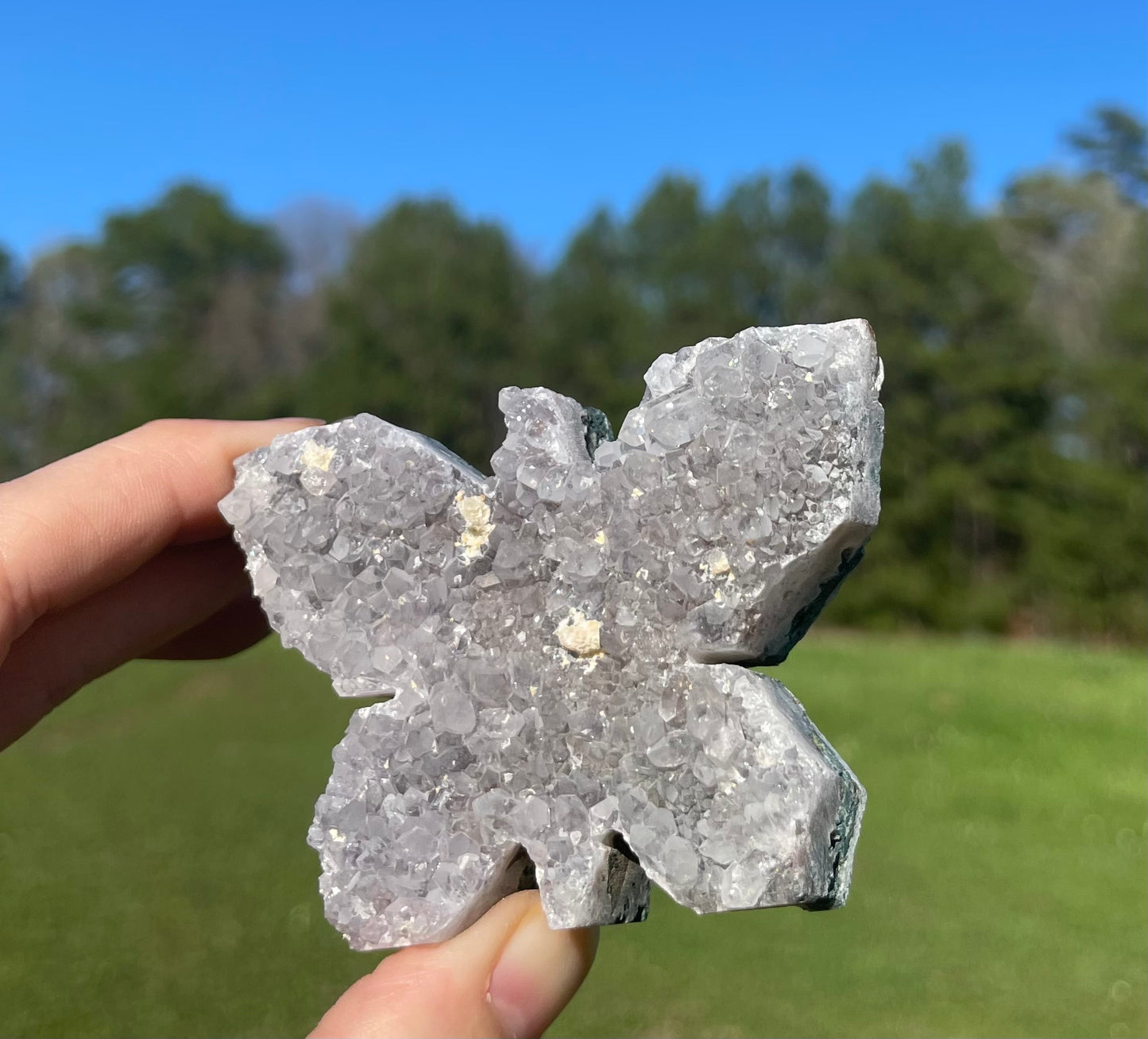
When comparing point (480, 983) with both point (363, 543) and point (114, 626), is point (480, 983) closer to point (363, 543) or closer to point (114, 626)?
point (363, 543)

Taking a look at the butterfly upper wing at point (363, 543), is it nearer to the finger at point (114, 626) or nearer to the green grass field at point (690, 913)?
the finger at point (114, 626)

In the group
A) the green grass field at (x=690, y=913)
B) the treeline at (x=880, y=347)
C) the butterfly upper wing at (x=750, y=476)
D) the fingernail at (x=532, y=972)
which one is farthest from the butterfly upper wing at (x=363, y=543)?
the treeline at (x=880, y=347)

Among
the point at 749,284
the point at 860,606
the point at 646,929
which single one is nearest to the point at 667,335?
the point at 749,284

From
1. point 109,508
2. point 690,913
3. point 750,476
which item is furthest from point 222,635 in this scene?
point 690,913

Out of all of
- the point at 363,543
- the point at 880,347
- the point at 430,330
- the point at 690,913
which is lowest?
the point at 690,913

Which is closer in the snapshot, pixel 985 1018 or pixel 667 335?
pixel 985 1018

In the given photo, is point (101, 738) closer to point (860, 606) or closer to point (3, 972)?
point (3, 972)

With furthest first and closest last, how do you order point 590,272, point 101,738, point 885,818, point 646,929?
point 590,272
point 101,738
point 885,818
point 646,929

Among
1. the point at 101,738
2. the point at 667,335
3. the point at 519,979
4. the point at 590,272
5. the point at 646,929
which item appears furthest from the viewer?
the point at 590,272
